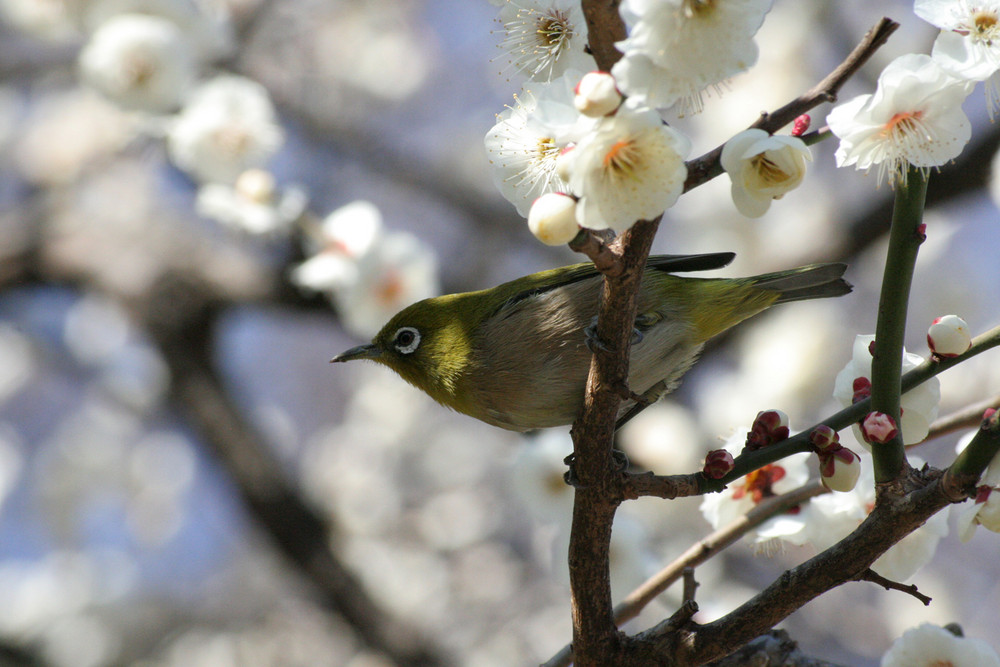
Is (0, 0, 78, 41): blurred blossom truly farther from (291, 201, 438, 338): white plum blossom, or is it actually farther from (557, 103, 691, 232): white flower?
(557, 103, 691, 232): white flower

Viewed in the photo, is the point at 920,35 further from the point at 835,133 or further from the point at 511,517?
the point at 835,133

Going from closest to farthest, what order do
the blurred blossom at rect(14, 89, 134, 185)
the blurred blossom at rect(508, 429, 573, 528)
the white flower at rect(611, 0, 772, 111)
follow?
the white flower at rect(611, 0, 772, 111) → the blurred blossom at rect(508, 429, 573, 528) → the blurred blossom at rect(14, 89, 134, 185)

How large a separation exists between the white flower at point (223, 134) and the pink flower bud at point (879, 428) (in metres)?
2.99

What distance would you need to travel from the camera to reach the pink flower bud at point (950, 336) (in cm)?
151

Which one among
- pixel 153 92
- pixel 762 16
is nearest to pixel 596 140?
pixel 762 16

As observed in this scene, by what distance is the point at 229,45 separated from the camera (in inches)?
164

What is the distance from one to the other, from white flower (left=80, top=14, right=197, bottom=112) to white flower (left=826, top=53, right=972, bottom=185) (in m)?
2.86

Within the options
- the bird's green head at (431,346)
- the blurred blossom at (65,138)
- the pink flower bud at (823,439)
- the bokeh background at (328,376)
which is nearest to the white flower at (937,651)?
the pink flower bud at (823,439)

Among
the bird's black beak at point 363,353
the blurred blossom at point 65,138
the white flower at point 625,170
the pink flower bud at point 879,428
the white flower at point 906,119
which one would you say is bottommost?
the blurred blossom at point 65,138

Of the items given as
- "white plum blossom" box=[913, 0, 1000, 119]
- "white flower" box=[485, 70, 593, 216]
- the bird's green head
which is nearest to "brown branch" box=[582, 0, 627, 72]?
"white flower" box=[485, 70, 593, 216]

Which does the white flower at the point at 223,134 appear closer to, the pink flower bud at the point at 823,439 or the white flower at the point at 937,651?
the pink flower bud at the point at 823,439

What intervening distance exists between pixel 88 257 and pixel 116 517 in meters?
3.65

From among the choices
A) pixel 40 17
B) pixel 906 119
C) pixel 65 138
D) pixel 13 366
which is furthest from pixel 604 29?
pixel 13 366

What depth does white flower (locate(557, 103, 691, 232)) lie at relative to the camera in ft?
3.97
